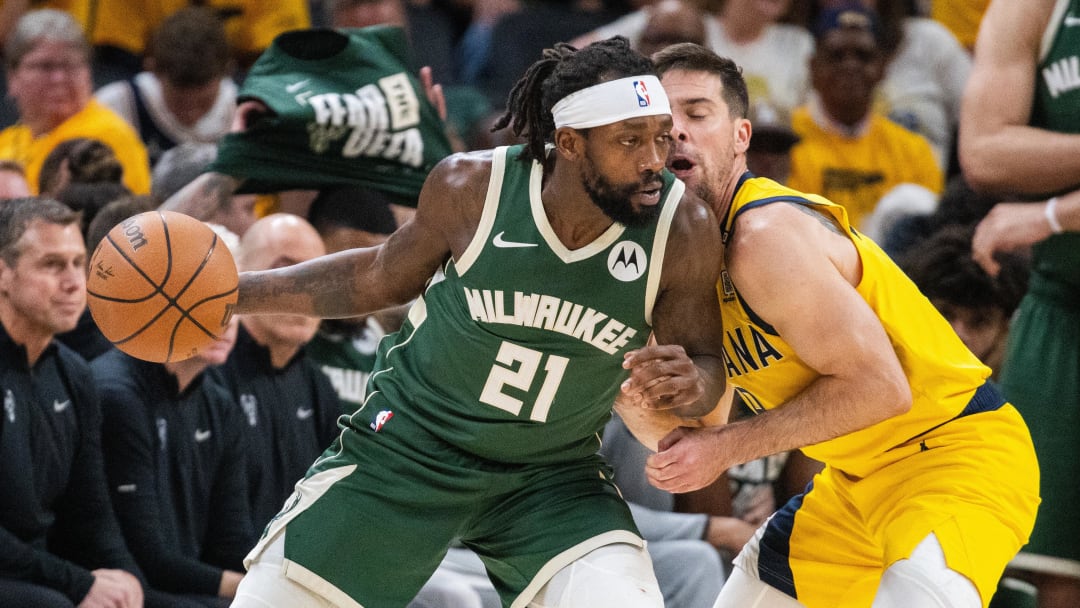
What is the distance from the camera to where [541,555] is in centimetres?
400

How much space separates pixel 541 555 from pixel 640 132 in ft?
4.02

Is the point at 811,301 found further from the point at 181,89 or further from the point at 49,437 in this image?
the point at 181,89

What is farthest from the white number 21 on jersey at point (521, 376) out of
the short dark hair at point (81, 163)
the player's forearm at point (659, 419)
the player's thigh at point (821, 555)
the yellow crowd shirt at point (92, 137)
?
the yellow crowd shirt at point (92, 137)

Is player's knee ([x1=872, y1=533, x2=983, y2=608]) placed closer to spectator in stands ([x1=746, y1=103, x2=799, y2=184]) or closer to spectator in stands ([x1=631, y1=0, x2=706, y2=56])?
spectator in stands ([x1=746, y1=103, x2=799, y2=184])

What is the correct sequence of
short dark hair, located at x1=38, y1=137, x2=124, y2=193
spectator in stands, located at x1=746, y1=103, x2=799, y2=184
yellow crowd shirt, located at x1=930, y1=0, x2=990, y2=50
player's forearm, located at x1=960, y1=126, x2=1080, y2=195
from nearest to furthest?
1. player's forearm, located at x1=960, y1=126, x2=1080, y2=195
2. short dark hair, located at x1=38, y1=137, x2=124, y2=193
3. spectator in stands, located at x1=746, y1=103, x2=799, y2=184
4. yellow crowd shirt, located at x1=930, y1=0, x2=990, y2=50

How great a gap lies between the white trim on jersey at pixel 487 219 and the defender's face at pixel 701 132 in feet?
1.77

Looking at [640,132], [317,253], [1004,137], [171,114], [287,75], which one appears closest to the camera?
[640,132]

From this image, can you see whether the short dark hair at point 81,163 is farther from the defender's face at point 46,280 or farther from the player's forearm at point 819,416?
the player's forearm at point 819,416

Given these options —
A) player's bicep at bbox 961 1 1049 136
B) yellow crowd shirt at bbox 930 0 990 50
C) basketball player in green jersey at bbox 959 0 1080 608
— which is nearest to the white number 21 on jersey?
basketball player in green jersey at bbox 959 0 1080 608

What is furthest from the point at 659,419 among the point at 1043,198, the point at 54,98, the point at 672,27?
the point at 54,98

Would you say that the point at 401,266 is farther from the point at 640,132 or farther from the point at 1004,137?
the point at 1004,137

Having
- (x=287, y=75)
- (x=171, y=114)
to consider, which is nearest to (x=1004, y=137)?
(x=287, y=75)

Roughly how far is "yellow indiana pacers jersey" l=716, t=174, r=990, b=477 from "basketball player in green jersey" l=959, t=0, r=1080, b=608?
2.54 ft

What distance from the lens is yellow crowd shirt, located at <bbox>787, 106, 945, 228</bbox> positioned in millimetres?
8305
